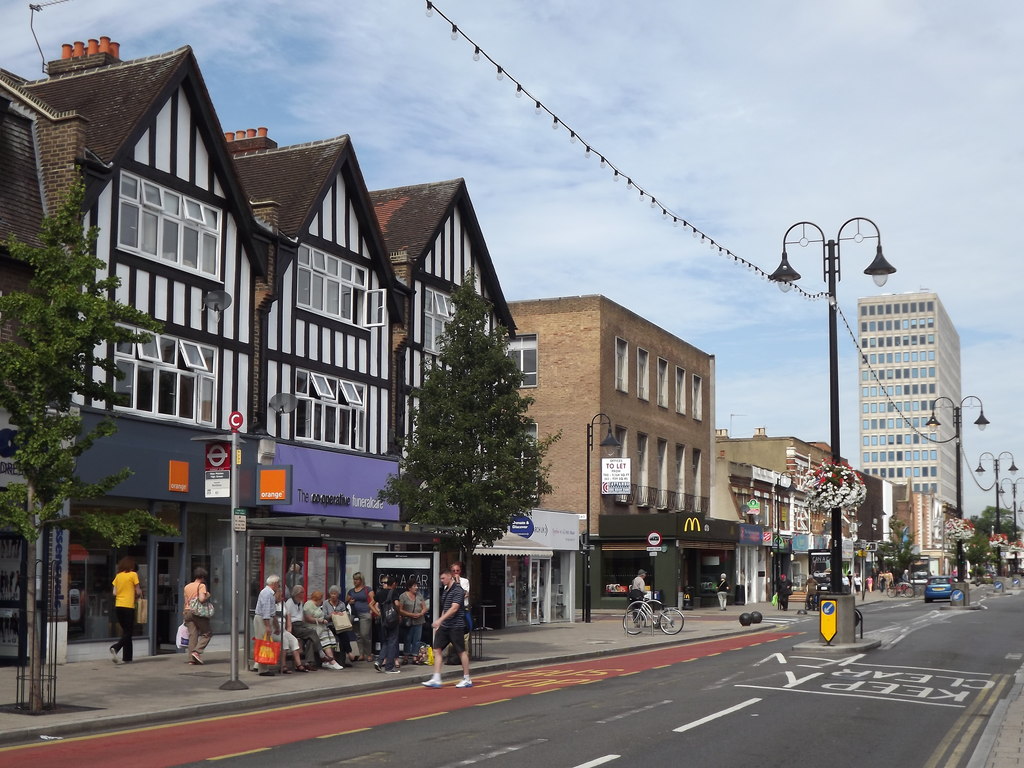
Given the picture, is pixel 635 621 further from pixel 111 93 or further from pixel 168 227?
pixel 111 93

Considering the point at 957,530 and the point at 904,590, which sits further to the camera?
the point at 904,590

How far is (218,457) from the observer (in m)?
18.6

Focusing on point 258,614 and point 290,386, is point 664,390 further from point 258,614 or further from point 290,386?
point 258,614

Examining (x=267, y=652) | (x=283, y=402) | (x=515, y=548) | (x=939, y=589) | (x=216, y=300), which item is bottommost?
(x=939, y=589)

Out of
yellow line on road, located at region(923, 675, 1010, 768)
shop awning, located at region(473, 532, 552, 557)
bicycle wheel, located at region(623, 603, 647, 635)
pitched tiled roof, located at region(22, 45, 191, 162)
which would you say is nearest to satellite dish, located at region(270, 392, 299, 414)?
pitched tiled roof, located at region(22, 45, 191, 162)

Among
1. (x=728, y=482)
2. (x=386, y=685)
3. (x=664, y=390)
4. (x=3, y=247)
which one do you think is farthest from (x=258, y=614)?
(x=728, y=482)

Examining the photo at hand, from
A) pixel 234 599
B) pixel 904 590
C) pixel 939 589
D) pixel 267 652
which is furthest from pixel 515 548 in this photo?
pixel 904 590

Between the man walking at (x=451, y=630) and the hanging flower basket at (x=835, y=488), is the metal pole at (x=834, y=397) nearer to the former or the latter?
the hanging flower basket at (x=835, y=488)

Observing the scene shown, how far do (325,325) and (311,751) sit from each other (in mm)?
18506

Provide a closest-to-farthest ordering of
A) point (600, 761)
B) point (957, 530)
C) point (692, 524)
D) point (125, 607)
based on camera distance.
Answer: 1. point (600, 761)
2. point (125, 607)
3. point (692, 524)
4. point (957, 530)

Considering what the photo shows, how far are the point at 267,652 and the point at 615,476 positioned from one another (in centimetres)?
2963

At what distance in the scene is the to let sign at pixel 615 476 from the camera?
157ft

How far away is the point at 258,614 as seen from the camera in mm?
19891

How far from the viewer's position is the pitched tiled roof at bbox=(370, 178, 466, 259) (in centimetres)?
3369
